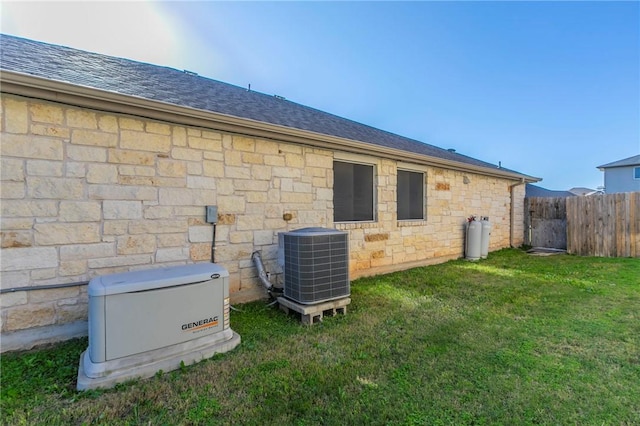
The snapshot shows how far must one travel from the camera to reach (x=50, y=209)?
2.64 m

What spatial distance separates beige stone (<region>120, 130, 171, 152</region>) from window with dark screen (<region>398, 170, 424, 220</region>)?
4.48m

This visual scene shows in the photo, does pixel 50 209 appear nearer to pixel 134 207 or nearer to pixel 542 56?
pixel 134 207

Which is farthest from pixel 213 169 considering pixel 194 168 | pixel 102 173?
pixel 102 173

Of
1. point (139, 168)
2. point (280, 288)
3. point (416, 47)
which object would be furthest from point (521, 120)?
point (139, 168)

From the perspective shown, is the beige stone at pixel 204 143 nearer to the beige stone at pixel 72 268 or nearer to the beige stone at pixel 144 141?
the beige stone at pixel 144 141

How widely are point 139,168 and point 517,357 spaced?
4.28 meters

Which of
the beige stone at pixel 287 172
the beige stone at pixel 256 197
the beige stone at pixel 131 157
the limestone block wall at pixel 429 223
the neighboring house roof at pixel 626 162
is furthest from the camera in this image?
the neighboring house roof at pixel 626 162

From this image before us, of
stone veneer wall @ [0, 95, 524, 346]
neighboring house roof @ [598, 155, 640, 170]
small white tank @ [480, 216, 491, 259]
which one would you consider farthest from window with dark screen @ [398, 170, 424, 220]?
neighboring house roof @ [598, 155, 640, 170]

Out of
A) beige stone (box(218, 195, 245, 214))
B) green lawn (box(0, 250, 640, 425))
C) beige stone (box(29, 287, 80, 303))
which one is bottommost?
green lawn (box(0, 250, 640, 425))

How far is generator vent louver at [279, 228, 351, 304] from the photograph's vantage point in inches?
131

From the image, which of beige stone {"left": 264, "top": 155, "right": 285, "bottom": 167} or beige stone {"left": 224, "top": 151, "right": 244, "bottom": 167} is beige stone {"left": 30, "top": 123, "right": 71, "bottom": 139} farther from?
beige stone {"left": 264, "top": 155, "right": 285, "bottom": 167}

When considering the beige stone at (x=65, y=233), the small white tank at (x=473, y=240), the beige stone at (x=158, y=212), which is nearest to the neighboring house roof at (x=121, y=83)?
the beige stone at (x=158, y=212)

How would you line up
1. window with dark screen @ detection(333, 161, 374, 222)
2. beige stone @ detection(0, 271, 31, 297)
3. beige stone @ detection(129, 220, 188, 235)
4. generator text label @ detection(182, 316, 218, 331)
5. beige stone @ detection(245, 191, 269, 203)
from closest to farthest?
generator text label @ detection(182, 316, 218, 331) → beige stone @ detection(0, 271, 31, 297) → beige stone @ detection(129, 220, 188, 235) → beige stone @ detection(245, 191, 269, 203) → window with dark screen @ detection(333, 161, 374, 222)

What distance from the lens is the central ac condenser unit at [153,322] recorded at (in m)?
2.02
